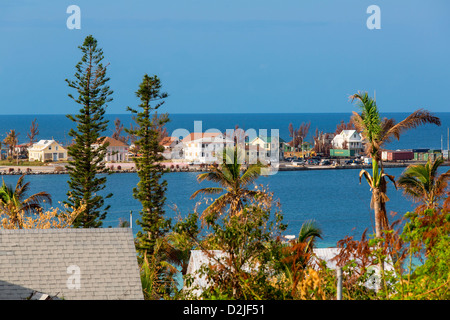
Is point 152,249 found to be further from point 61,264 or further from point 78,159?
point 61,264

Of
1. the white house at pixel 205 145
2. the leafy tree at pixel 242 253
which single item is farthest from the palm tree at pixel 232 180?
the white house at pixel 205 145

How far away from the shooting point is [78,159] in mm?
28672

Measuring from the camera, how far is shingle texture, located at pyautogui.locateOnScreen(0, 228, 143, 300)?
407 inches

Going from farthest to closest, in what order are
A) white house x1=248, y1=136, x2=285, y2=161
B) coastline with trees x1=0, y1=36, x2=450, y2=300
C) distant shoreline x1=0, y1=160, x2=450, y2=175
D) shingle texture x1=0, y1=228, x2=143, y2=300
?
white house x1=248, y1=136, x2=285, y2=161 → distant shoreline x1=0, y1=160, x2=450, y2=175 → shingle texture x1=0, y1=228, x2=143, y2=300 → coastline with trees x1=0, y1=36, x2=450, y2=300

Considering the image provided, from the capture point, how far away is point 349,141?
115312mm

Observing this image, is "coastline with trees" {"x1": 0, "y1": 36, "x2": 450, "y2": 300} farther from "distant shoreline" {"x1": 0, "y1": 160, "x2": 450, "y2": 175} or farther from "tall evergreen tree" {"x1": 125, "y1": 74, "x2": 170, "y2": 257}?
"distant shoreline" {"x1": 0, "y1": 160, "x2": 450, "y2": 175}

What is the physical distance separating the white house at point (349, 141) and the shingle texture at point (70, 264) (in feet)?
343

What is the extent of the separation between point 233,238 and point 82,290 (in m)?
3.50

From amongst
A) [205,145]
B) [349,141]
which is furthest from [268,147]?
[349,141]

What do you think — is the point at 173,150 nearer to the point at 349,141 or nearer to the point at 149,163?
the point at 349,141

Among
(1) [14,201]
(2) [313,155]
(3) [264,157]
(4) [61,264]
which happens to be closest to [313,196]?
(3) [264,157]

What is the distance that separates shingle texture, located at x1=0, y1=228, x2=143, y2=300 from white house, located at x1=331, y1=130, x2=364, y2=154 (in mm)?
104592

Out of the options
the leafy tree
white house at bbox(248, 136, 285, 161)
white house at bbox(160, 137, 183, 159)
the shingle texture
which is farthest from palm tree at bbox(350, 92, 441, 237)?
white house at bbox(160, 137, 183, 159)

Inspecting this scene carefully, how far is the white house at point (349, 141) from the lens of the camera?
115 metres
